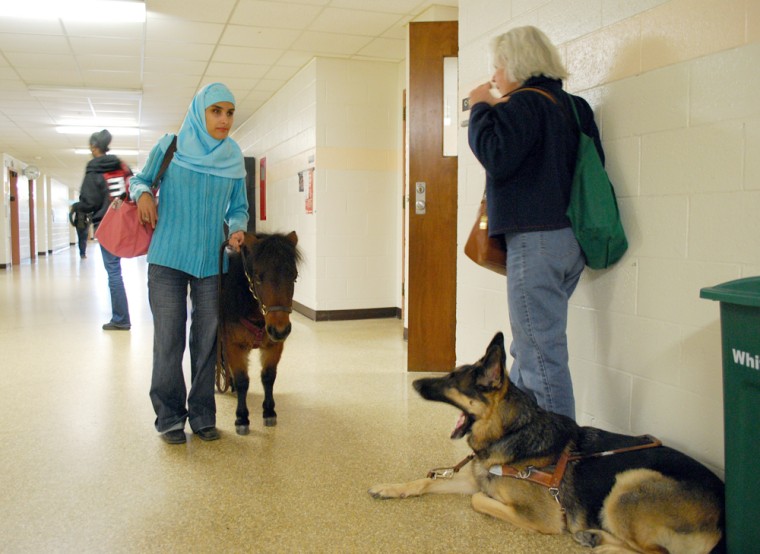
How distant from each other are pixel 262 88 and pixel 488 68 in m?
5.14

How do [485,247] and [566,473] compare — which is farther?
[485,247]

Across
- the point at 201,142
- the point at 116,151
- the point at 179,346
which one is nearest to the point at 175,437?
the point at 179,346

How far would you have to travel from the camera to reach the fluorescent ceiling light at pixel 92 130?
10.4 metres

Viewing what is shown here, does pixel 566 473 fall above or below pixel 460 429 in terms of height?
below

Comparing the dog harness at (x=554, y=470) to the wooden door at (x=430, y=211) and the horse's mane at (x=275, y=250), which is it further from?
the wooden door at (x=430, y=211)

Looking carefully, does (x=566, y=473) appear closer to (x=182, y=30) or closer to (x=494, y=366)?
(x=494, y=366)

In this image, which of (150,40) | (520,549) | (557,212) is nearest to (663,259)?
(557,212)

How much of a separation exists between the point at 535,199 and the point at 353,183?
174 inches

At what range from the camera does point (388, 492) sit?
2.17m

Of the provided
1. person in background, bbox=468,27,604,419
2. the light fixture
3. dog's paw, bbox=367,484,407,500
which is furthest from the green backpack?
the light fixture

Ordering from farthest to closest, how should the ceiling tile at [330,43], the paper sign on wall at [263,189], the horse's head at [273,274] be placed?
the paper sign on wall at [263,189] < the ceiling tile at [330,43] < the horse's head at [273,274]

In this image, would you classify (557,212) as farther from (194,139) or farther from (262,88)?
(262,88)

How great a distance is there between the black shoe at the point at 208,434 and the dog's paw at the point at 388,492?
37.1 inches

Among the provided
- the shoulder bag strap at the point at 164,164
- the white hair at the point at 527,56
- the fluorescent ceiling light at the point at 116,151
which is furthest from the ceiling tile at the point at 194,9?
the fluorescent ceiling light at the point at 116,151
